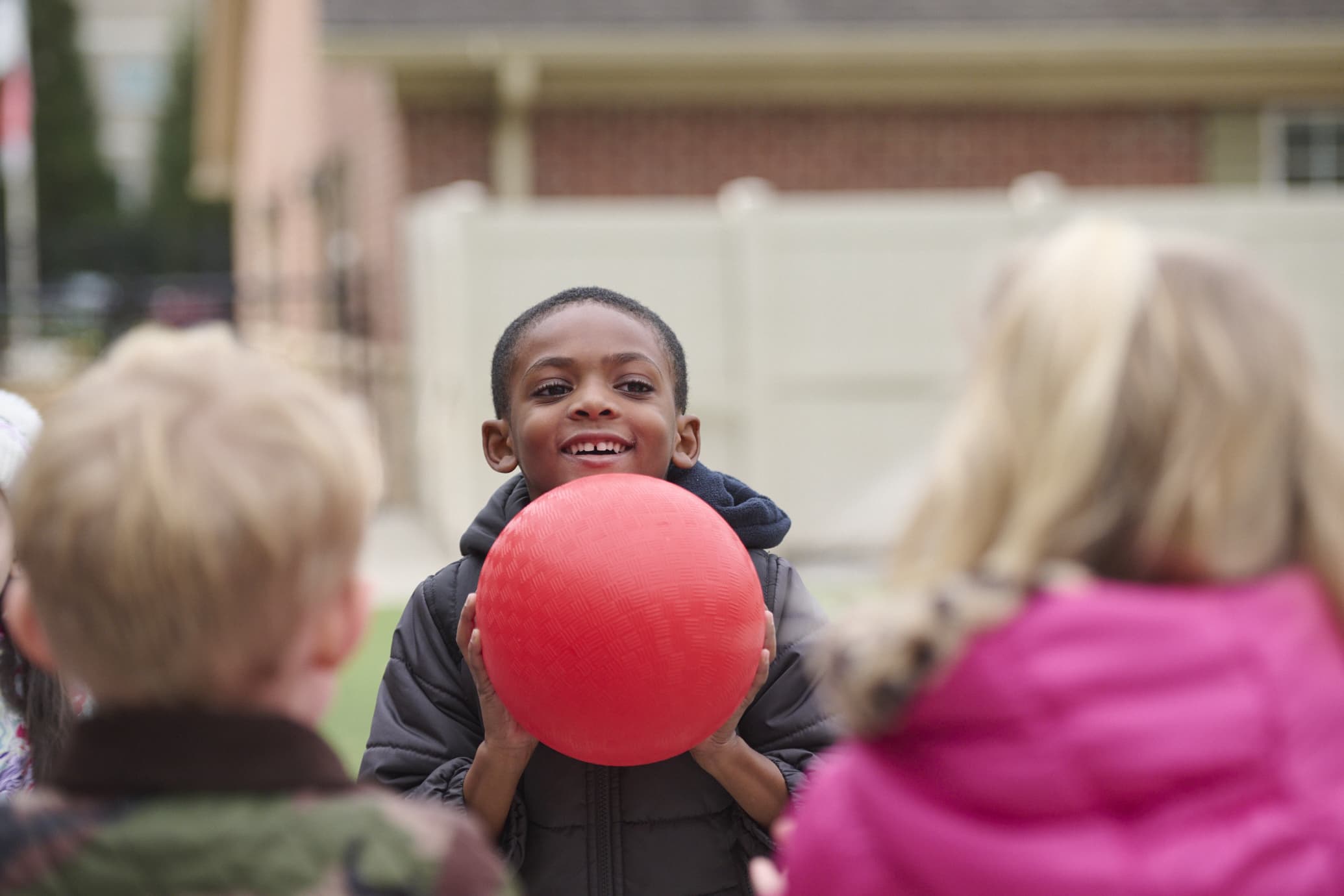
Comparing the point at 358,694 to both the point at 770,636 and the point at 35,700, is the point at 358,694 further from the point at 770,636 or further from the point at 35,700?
the point at 770,636

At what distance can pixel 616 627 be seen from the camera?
7.11 ft

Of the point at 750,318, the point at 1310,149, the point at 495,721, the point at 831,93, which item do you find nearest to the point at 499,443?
the point at 495,721

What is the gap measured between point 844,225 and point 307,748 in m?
9.34

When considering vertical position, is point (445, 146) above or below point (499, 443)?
above

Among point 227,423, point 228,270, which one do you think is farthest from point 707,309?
point 228,270

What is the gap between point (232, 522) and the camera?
58.7 inches

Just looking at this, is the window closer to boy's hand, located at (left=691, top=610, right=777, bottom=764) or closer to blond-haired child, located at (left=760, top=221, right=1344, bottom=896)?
boy's hand, located at (left=691, top=610, right=777, bottom=764)

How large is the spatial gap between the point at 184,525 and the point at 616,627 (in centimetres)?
82

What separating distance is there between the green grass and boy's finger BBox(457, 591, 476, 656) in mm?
3181

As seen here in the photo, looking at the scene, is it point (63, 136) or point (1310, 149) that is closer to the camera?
point (1310, 149)

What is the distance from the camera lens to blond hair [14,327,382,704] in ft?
4.88

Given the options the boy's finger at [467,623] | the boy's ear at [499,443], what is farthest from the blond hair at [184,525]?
the boy's ear at [499,443]

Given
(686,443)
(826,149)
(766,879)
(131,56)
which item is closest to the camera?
(766,879)

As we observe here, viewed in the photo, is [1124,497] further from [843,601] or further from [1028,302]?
[843,601]
